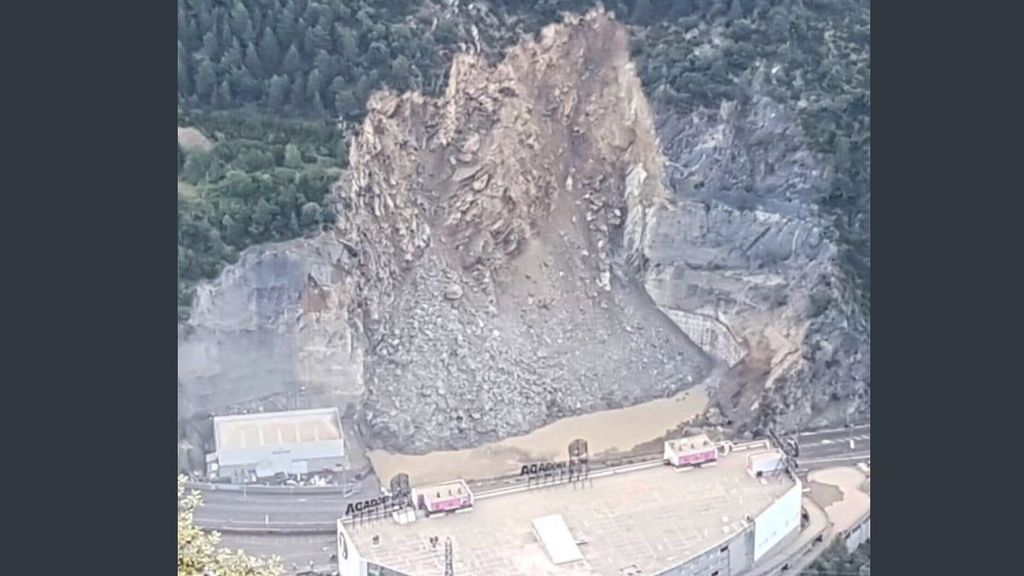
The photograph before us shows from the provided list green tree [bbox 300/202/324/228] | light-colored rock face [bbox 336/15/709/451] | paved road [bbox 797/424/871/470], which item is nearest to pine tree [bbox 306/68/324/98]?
light-colored rock face [bbox 336/15/709/451]

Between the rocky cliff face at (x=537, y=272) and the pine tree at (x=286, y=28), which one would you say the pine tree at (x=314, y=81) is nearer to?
the pine tree at (x=286, y=28)

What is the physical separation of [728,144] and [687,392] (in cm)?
152

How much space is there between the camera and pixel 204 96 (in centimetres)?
879

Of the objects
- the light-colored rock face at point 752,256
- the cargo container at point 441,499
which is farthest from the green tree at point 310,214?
the light-colored rock face at point 752,256

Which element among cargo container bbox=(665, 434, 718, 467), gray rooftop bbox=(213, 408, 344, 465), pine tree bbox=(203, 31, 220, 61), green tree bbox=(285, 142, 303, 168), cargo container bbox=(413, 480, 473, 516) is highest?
pine tree bbox=(203, 31, 220, 61)

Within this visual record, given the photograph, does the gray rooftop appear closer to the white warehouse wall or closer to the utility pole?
the utility pole

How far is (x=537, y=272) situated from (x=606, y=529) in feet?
5.19

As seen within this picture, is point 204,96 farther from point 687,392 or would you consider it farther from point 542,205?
point 687,392

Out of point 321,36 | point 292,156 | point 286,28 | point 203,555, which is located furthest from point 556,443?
point 286,28

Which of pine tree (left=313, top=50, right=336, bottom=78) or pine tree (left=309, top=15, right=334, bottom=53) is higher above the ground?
pine tree (left=309, top=15, right=334, bottom=53)

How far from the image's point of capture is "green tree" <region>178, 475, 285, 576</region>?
8766 mm

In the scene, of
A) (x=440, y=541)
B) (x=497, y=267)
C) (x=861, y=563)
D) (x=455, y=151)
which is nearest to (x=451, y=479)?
(x=440, y=541)

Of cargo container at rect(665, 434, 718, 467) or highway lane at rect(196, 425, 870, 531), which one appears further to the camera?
cargo container at rect(665, 434, 718, 467)

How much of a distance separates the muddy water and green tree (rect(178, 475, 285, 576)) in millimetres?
864
